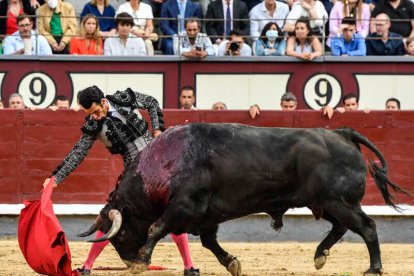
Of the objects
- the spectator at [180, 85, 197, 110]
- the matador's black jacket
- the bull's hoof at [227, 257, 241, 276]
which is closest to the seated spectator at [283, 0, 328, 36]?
the spectator at [180, 85, 197, 110]

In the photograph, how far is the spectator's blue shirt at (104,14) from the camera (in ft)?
41.2

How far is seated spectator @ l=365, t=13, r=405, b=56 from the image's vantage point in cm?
1237

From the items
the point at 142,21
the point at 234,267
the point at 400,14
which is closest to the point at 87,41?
the point at 142,21

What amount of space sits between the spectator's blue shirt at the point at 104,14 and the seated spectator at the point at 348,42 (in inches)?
83.6

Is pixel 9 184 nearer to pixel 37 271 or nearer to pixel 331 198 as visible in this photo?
pixel 37 271

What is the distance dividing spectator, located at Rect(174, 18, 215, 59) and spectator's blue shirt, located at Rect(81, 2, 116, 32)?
0.69 metres

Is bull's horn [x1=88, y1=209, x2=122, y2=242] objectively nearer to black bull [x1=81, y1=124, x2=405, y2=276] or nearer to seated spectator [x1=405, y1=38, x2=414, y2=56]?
black bull [x1=81, y1=124, x2=405, y2=276]

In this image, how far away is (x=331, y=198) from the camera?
8.12 meters

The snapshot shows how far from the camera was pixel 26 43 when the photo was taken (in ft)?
40.2

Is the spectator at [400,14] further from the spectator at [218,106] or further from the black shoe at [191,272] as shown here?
the black shoe at [191,272]

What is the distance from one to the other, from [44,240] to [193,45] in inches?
174

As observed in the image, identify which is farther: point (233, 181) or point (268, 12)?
point (268, 12)

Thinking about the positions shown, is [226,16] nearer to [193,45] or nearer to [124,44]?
[193,45]

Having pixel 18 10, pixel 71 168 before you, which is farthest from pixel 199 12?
pixel 71 168
